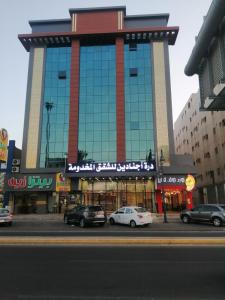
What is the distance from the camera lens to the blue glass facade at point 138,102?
42.8 metres

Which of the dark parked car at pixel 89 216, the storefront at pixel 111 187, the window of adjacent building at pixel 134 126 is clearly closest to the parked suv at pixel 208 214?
the dark parked car at pixel 89 216

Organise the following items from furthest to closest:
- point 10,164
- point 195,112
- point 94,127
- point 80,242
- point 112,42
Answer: point 195,112
point 112,42
point 94,127
point 10,164
point 80,242

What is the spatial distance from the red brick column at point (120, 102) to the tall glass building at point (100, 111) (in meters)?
0.15

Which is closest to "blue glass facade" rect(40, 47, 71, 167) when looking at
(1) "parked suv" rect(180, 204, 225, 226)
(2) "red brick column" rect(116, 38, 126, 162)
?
(2) "red brick column" rect(116, 38, 126, 162)

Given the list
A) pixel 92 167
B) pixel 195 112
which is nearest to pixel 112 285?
pixel 92 167

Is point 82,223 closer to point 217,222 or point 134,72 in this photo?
point 217,222

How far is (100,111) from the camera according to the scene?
4491 cm

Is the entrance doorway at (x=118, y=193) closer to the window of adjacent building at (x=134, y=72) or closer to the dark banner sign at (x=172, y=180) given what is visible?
the dark banner sign at (x=172, y=180)

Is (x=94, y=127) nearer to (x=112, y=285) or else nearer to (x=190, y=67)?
(x=190, y=67)

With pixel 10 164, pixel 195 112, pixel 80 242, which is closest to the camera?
pixel 80 242

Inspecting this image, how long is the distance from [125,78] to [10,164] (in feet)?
72.8

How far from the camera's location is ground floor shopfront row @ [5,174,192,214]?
40.2 m

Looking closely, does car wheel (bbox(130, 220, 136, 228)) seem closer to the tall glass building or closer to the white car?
the white car

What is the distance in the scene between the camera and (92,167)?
38.7m
